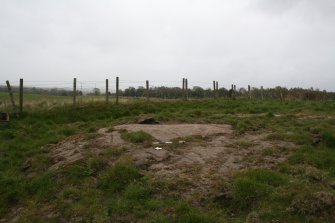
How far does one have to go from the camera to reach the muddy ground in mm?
8492

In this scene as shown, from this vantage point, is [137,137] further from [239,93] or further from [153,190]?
[239,93]

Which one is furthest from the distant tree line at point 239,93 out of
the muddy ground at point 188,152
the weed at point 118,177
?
the weed at point 118,177

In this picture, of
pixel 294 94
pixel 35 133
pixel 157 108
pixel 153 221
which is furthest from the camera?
pixel 294 94

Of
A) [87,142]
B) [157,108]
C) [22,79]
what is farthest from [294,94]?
[87,142]

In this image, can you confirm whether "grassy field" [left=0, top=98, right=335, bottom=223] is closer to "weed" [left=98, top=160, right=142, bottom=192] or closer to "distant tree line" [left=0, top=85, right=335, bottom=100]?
"weed" [left=98, top=160, right=142, bottom=192]

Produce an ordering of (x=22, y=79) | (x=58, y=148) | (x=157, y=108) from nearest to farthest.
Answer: (x=58, y=148)
(x=22, y=79)
(x=157, y=108)

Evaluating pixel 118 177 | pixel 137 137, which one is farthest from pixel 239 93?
pixel 118 177

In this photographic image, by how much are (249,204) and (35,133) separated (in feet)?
33.0

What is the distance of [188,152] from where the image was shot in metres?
10.1

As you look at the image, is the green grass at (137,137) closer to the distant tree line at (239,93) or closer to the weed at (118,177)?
the weed at (118,177)

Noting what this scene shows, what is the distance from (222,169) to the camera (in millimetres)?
8867

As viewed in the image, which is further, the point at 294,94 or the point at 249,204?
the point at 294,94

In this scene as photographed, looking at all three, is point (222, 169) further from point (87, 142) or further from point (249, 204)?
point (87, 142)

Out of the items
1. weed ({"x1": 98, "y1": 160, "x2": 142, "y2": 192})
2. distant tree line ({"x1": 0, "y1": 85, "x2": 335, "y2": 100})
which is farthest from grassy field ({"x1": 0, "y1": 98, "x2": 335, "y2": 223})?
distant tree line ({"x1": 0, "y1": 85, "x2": 335, "y2": 100})
